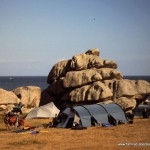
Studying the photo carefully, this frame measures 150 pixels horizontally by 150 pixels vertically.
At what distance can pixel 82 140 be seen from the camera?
2275 cm

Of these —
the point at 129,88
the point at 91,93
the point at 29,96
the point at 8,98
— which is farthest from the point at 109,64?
the point at 8,98

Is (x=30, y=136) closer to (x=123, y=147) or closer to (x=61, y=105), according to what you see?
(x=123, y=147)

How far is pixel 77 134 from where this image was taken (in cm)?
2589

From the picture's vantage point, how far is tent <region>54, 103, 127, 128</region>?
30547 mm

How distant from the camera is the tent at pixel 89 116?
100 feet

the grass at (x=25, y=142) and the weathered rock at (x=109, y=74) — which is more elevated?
the weathered rock at (x=109, y=74)

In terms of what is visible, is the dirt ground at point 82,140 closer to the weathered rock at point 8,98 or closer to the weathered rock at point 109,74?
the weathered rock at point 8,98

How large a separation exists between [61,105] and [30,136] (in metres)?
23.4

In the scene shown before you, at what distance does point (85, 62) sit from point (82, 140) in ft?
93.7

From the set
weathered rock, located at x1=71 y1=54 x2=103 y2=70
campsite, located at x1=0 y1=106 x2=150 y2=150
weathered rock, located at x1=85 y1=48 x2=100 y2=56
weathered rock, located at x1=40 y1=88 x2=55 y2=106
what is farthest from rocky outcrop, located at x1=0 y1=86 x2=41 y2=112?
campsite, located at x1=0 y1=106 x2=150 y2=150

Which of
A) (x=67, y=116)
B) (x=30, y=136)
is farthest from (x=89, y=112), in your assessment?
(x=30, y=136)

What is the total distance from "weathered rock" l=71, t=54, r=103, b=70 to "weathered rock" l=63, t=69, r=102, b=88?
169 cm

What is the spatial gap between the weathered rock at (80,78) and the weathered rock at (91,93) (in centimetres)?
108

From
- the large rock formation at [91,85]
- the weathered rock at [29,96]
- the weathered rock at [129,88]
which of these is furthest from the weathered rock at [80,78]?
the weathered rock at [29,96]
